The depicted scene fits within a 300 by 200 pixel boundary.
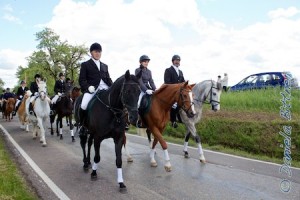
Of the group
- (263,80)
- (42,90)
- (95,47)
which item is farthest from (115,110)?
(263,80)

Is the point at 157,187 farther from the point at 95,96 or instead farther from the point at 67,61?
the point at 67,61

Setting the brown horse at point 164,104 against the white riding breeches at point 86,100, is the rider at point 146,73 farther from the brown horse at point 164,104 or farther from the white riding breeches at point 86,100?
the white riding breeches at point 86,100

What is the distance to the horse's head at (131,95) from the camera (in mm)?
5953

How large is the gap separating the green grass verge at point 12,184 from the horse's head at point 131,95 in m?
2.42

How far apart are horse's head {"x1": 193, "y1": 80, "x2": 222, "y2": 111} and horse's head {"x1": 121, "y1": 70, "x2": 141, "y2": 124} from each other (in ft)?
12.5

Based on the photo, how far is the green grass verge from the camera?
5.98m

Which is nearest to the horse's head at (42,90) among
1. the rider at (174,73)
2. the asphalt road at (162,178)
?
the asphalt road at (162,178)

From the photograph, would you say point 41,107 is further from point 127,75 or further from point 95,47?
point 127,75

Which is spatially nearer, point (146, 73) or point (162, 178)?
point (162, 178)

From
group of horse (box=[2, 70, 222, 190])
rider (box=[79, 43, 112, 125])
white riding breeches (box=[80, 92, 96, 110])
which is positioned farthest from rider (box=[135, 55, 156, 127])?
white riding breeches (box=[80, 92, 96, 110])

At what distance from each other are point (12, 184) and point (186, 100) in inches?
174

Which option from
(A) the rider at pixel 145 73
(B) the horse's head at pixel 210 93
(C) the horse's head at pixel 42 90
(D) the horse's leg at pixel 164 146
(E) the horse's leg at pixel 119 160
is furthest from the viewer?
(C) the horse's head at pixel 42 90

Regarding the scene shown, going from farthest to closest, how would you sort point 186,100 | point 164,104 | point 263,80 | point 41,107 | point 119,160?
point 263,80, point 41,107, point 164,104, point 186,100, point 119,160

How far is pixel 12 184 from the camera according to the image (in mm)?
6699
